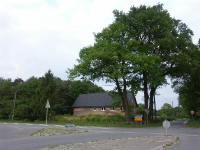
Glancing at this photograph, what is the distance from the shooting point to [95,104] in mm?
63594

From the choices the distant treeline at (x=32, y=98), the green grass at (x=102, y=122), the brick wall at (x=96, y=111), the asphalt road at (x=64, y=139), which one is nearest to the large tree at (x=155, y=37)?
the green grass at (x=102, y=122)

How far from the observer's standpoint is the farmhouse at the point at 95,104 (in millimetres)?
60681

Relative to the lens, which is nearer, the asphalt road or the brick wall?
the asphalt road

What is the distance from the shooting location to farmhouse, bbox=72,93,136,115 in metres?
60.7

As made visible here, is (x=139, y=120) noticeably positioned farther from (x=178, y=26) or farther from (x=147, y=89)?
(x=178, y=26)

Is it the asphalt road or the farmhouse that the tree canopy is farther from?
the farmhouse

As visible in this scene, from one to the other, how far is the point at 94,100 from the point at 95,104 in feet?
5.94

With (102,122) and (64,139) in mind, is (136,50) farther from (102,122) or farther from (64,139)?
(64,139)

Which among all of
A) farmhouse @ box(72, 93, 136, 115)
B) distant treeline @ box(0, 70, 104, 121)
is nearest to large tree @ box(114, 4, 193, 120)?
distant treeline @ box(0, 70, 104, 121)

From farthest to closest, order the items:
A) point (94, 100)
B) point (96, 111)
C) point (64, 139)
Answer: point (94, 100)
point (96, 111)
point (64, 139)

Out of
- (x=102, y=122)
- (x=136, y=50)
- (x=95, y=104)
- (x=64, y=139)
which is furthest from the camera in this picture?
(x=95, y=104)

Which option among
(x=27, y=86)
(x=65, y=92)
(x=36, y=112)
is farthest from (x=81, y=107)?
(x=36, y=112)

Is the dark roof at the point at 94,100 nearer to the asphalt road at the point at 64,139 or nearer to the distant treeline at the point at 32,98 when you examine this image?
the distant treeline at the point at 32,98

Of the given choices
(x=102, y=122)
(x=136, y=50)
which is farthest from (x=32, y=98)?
(x=136, y=50)
